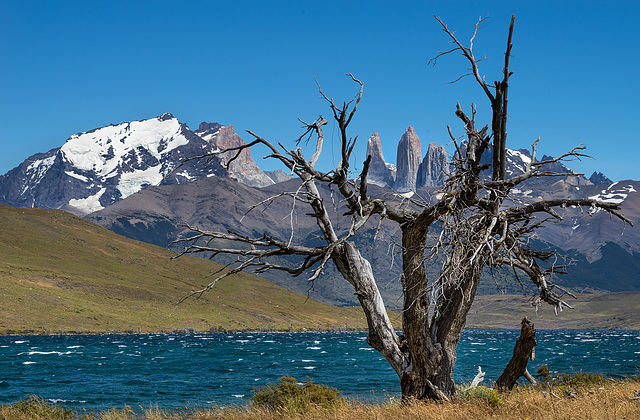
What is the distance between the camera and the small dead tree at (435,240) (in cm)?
1449

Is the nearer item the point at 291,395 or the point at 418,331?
the point at 418,331

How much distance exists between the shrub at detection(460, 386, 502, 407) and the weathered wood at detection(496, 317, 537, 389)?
6.23 feet

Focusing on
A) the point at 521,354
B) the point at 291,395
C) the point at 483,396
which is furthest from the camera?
the point at 291,395

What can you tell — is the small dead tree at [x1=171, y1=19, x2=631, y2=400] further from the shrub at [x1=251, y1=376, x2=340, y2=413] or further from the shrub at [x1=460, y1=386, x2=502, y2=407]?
the shrub at [x1=251, y1=376, x2=340, y2=413]

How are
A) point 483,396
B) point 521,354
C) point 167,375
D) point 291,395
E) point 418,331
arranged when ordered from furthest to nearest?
1. point 167,375
2. point 291,395
3. point 521,354
4. point 418,331
5. point 483,396

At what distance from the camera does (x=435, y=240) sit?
15570 millimetres

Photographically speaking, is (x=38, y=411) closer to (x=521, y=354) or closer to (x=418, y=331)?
(x=418, y=331)

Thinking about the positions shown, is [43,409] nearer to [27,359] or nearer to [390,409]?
[390,409]

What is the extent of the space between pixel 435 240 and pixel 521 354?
467 cm

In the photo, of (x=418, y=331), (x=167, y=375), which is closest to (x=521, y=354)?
(x=418, y=331)

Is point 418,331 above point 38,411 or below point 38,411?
above

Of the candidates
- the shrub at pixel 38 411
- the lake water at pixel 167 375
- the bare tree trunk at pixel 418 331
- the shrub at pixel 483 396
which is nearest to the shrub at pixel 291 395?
the bare tree trunk at pixel 418 331

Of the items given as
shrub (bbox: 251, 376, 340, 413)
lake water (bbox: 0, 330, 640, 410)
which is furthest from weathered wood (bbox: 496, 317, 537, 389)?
lake water (bbox: 0, 330, 640, 410)

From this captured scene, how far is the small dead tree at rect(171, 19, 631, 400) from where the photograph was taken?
14.5m
